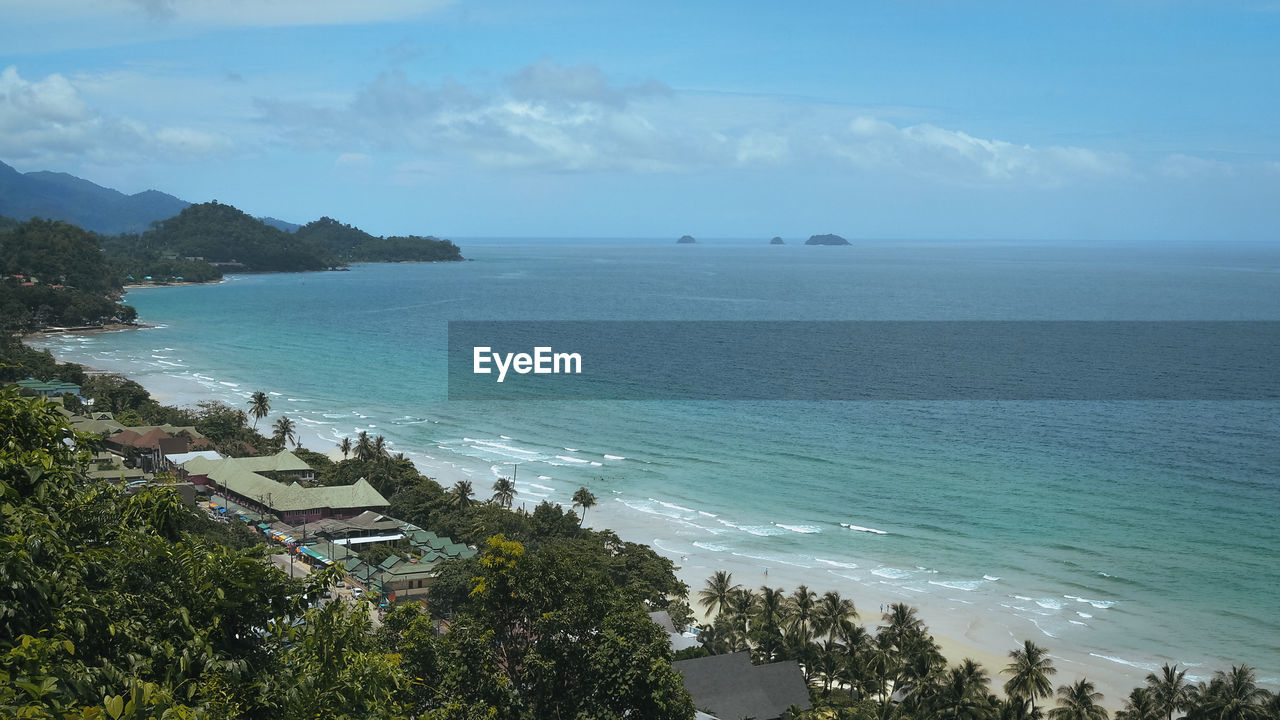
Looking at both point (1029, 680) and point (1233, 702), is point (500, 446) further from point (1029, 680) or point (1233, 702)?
point (1233, 702)

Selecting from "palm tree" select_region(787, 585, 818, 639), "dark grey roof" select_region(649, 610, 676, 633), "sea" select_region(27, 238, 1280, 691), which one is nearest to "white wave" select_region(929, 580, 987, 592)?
"sea" select_region(27, 238, 1280, 691)

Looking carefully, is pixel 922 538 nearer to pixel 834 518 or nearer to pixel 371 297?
pixel 834 518

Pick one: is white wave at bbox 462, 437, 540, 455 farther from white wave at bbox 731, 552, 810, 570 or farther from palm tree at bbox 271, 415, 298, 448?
white wave at bbox 731, 552, 810, 570

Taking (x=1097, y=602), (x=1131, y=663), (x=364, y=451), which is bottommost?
(x=1131, y=663)

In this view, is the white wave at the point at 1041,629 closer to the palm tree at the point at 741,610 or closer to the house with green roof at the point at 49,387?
the palm tree at the point at 741,610

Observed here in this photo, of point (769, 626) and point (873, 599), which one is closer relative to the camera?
point (769, 626)

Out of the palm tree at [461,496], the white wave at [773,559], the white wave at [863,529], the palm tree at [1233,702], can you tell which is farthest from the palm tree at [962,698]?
the palm tree at [461,496]

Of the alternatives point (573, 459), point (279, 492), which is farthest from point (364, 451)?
point (573, 459)
